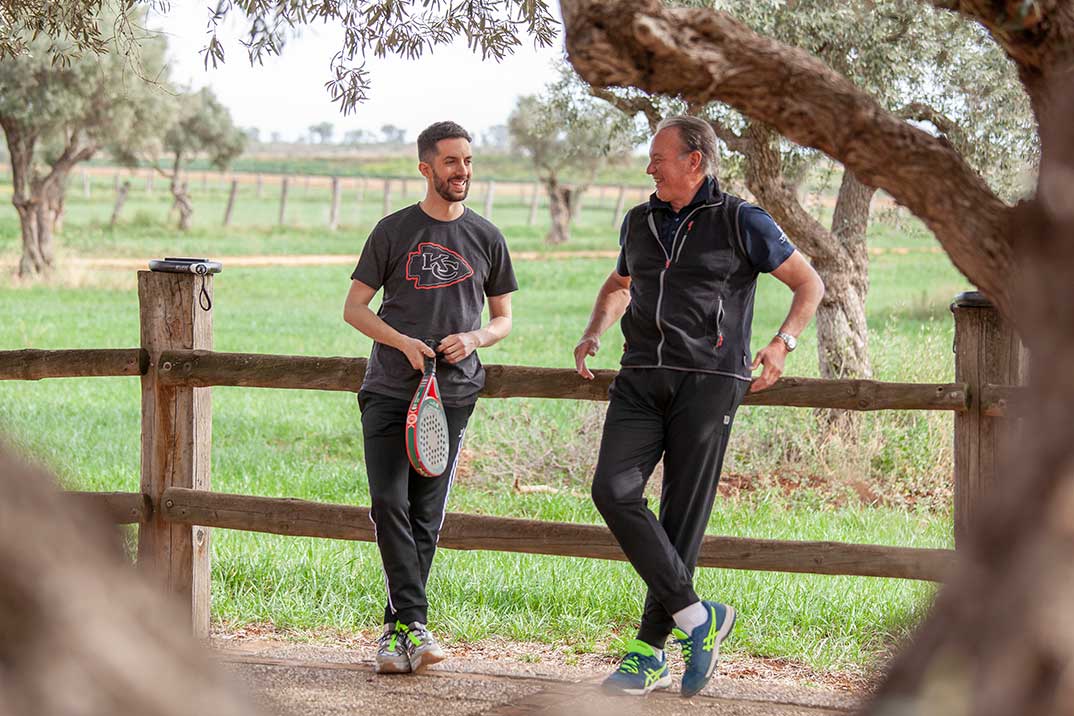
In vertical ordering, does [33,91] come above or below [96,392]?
above

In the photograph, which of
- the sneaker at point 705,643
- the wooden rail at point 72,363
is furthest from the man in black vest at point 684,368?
the wooden rail at point 72,363

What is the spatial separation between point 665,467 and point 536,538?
27.9 inches

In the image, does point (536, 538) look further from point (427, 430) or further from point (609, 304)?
point (609, 304)

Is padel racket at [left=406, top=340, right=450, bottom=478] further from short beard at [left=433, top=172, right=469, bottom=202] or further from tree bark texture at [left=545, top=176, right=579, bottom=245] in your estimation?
tree bark texture at [left=545, top=176, right=579, bottom=245]

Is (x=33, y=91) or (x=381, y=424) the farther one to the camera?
(x=33, y=91)

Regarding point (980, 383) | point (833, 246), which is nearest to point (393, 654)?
point (980, 383)

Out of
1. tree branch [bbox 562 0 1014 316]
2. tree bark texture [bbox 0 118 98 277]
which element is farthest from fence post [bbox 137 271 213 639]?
tree bark texture [bbox 0 118 98 277]

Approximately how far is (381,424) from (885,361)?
6.76 meters

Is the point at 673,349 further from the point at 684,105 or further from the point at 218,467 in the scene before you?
the point at 218,467

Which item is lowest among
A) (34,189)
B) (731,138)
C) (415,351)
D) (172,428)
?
(172,428)

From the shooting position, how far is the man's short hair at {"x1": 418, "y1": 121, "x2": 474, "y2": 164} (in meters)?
4.56

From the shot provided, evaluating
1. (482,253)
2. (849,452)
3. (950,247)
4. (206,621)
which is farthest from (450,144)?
(849,452)

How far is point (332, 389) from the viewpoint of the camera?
491 centimetres

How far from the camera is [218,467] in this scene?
33.1ft
